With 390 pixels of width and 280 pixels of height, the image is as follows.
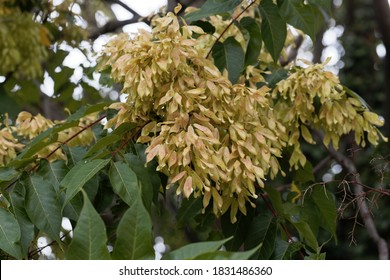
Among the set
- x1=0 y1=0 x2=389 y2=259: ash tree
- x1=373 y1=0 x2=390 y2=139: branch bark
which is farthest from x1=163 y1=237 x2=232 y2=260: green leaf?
x1=373 y1=0 x2=390 y2=139: branch bark

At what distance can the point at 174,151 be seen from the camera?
4.77 feet

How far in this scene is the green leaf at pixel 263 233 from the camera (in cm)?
169

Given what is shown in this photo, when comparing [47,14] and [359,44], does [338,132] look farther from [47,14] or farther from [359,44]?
[359,44]

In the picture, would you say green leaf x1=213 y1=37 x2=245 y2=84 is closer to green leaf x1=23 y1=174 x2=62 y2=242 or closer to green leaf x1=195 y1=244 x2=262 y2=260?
green leaf x1=23 y1=174 x2=62 y2=242

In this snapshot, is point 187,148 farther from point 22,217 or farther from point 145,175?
point 22,217

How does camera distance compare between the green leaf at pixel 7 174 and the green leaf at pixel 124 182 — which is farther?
the green leaf at pixel 7 174

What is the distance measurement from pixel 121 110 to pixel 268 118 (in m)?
0.41

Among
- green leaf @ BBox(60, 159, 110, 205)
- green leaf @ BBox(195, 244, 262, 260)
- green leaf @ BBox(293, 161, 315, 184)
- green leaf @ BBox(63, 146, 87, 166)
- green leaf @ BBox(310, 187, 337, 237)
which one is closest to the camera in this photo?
green leaf @ BBox(195, 244, 262, 260)

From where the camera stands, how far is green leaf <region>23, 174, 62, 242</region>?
1503 mm

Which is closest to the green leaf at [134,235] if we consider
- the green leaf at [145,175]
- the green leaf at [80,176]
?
the green leaf at [80,176]

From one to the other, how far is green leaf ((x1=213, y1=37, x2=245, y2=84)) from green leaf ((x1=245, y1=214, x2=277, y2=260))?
16.5 inches

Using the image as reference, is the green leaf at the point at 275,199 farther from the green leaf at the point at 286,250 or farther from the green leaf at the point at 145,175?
the green leaf at the point at 145,175

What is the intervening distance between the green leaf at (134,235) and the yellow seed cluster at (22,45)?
2001mm

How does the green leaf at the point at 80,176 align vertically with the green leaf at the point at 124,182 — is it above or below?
above
